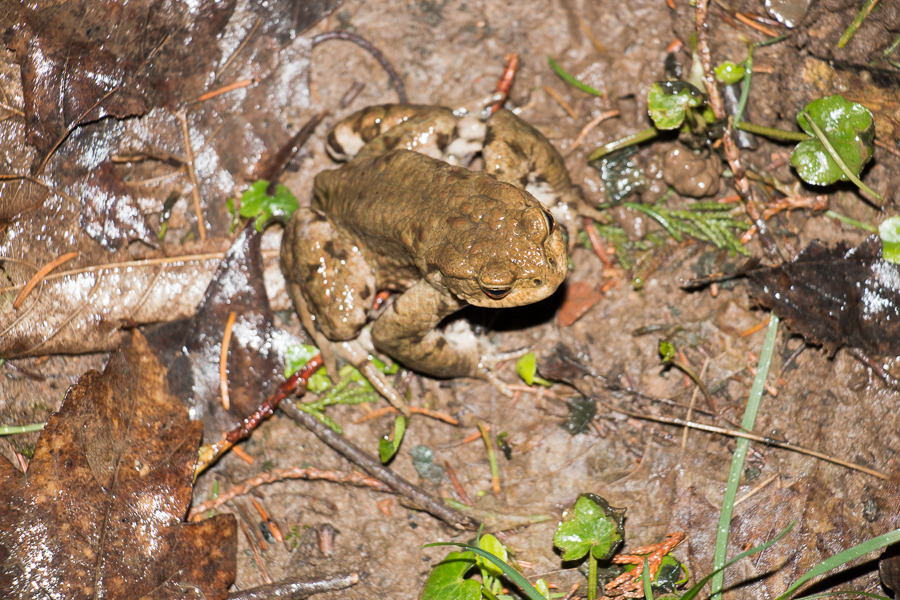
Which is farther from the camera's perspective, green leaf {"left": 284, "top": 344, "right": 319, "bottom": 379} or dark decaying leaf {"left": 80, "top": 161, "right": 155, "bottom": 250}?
green leaf {"left": 284, "top": 344, "right": 319, "bottom": 379}

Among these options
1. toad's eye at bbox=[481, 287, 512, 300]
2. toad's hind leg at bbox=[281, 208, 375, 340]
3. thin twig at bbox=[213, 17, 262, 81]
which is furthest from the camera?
thin twig at bbox=[213, 17, 262, 81]

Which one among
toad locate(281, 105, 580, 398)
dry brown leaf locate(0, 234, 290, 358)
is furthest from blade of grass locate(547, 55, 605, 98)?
dry brown leaf locate(0, 234, 290, 358)

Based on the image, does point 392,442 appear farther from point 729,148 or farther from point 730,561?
point 729,148

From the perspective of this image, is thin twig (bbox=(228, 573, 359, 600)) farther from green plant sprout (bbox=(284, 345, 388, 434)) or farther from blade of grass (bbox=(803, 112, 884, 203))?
blade of grass (bbox=(803, 112, 884, 203))

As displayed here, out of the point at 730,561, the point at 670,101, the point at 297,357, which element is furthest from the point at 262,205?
the point at 730,561

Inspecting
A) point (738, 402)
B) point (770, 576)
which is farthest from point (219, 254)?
point (770, 576)

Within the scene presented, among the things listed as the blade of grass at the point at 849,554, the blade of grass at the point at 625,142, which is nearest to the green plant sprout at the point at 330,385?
the blade of grass at the point at 625,142
